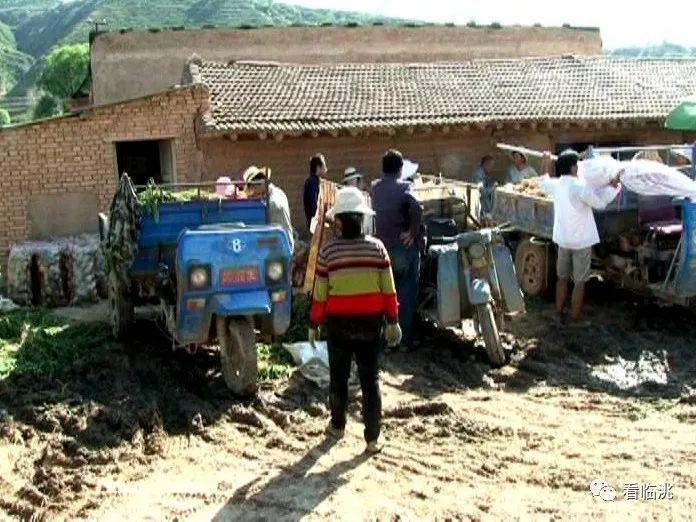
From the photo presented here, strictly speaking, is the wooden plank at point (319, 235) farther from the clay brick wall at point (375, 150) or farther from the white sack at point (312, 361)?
the clay brick wall at point (375, 150)

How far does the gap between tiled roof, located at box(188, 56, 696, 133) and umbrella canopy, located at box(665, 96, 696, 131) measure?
3.85 metres

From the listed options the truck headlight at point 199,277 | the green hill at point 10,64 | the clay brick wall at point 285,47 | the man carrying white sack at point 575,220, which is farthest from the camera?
the green hill at point 10,64

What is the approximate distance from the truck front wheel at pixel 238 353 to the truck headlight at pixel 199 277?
38 cm

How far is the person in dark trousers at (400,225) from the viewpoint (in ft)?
30.5

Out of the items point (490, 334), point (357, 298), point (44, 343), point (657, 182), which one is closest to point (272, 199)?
point (490, 334)

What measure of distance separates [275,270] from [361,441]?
1.74 meters

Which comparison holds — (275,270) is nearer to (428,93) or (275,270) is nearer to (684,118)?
(684,118)

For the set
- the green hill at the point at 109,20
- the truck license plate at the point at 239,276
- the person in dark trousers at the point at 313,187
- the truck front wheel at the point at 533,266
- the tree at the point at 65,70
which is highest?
the green hill at the point at 109,20

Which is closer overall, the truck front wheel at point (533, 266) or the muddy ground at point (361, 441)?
the muddy ground at point (361, 441)

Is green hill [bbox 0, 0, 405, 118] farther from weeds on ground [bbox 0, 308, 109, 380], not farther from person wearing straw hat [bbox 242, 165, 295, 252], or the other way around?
person wearing straw hat [bbox 242, 165, 295, 252]

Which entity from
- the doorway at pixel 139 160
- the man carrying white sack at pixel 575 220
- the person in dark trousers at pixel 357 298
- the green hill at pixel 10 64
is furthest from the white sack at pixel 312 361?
the green hill at pixel 10 64

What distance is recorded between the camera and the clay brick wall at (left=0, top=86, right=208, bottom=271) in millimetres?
14000

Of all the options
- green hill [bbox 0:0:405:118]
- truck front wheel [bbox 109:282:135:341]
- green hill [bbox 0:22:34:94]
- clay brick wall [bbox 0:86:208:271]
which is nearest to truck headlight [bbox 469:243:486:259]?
truck front wheel [bbox 109:282:135:341]

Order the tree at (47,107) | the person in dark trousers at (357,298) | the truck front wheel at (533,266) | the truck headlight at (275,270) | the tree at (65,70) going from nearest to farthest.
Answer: the person in dark trousers at (357,298), the truck headlight at (275,270), the truck front wheel at (533,266), the tree at (47,107), the tree at (65,70)
